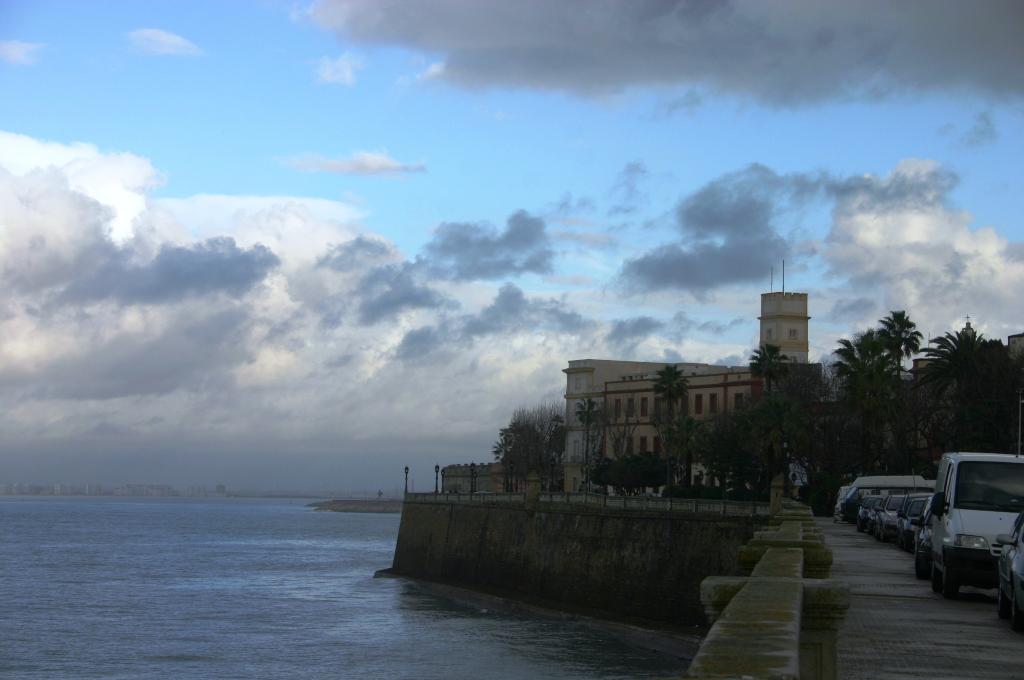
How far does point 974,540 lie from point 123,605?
55746 mm

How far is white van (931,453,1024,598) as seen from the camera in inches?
725

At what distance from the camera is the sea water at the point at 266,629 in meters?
44.5

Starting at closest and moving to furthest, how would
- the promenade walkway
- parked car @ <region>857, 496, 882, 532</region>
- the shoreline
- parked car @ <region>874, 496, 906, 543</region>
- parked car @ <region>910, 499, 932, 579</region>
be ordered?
the promenade walkway < parked car @ <region>910, 499, 932, 579</region> < parked car @ <region>874, 496, 906, 543</region> < parked car @ <region>857, 496, 882, 532</region> < the shoreline

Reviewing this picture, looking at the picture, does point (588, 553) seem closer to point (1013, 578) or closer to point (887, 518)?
point (887, 518)

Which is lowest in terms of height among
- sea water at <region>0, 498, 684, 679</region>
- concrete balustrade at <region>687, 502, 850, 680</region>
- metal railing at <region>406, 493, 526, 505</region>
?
sea water at <region>0, 498, 684, 679</region>

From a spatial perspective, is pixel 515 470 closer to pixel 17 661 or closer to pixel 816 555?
pixel 17 661

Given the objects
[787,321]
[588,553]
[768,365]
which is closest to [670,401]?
[768,365]

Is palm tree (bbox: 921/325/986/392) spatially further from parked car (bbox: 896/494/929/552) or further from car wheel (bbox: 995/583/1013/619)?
car wheel (bbox: 995/583/1013/619)

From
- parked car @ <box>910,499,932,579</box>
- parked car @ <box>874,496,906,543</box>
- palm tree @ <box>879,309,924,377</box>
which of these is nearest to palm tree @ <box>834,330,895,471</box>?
palm tree @ <box>879,309,924,377</box>

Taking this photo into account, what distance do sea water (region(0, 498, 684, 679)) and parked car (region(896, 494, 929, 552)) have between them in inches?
287

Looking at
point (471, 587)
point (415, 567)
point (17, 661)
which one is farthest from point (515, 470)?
point (17, 661)

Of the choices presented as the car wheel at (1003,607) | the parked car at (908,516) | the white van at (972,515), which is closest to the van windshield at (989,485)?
the white van at (972,515)

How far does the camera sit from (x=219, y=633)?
55562mm

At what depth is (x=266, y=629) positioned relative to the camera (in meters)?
56.5
